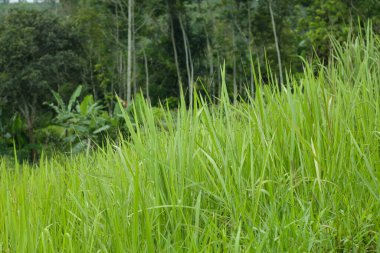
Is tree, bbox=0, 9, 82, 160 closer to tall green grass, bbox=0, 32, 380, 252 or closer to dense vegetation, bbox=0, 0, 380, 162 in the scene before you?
dense vegetation, bbox=0, 0, 380, 162

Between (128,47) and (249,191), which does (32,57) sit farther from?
(249,191)

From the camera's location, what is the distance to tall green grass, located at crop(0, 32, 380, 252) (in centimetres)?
142

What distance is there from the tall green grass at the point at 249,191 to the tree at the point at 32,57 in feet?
62.2

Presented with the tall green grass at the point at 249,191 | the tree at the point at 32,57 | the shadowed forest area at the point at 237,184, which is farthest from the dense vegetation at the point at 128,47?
the tall green grass at the point at 249,191

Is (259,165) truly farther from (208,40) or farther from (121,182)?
(208,40)

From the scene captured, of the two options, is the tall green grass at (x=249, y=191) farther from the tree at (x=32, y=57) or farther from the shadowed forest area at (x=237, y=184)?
the tree at (x=32, y=57)

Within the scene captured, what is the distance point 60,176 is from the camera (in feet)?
8.36

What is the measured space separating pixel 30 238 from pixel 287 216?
74 centimetres

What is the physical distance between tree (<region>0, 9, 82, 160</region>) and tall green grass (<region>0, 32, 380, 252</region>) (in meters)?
18.9

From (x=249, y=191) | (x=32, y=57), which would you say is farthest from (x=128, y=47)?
(x=249, y=191)

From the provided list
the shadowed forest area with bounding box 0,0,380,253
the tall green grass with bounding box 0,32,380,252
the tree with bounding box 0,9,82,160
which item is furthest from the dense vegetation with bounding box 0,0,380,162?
the tall green grass with bounding box 0,32,380,252

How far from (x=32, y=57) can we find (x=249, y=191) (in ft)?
71.0

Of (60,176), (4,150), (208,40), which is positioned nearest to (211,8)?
(208,40)

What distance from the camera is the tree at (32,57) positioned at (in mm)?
21109
